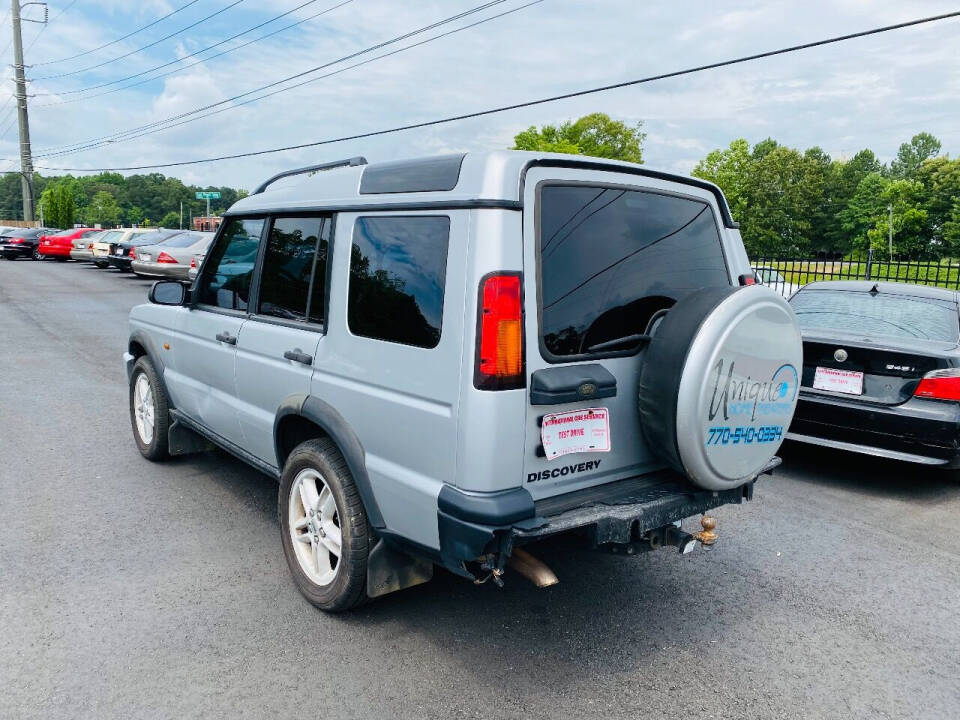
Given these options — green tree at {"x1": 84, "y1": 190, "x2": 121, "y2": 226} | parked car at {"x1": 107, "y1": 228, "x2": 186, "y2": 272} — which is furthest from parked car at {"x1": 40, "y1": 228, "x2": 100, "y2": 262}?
green tree at {"x1": 84, "y1": 190, "x2": 121, "y2": 226}

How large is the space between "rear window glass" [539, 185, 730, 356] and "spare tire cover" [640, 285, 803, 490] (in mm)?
194

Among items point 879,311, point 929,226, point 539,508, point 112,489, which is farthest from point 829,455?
point 929,226

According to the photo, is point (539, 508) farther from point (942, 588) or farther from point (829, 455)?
point (829, 455)

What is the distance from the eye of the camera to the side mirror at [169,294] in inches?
184

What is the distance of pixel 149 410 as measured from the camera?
18.2 ft

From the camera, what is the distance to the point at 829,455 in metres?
6.41

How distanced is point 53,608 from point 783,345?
11.3 feet

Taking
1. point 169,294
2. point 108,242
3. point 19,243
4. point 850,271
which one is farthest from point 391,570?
point 19,243

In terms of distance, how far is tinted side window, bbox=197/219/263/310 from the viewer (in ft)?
13.6

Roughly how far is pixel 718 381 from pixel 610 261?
64cm

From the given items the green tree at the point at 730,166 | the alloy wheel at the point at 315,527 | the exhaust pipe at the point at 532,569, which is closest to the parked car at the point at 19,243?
the alloy wheel at the point at 315,527

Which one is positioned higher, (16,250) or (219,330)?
(219,330)

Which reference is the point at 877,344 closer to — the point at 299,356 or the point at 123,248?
the point at 299,356

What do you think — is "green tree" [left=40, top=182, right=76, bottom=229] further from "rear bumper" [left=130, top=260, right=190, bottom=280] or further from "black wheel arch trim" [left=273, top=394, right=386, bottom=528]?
"black wheel arch trim" [left=273, top=394, right=386, bottom=528]
